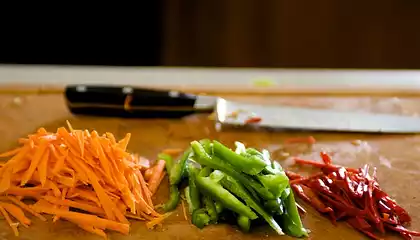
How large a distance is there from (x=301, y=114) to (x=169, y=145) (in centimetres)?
41

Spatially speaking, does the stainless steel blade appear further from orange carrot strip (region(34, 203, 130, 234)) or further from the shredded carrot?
orange carrot strip (region(34, 203, 130, 234))

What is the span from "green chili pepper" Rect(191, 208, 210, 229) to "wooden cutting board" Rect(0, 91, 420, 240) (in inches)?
1.4

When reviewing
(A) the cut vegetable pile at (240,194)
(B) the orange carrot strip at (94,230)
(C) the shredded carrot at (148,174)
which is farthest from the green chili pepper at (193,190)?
(B) the orange carrot strip at (94,230)

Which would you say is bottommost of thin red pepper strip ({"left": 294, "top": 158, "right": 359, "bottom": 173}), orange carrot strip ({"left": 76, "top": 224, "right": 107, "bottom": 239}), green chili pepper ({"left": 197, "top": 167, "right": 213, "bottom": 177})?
orange carrot strip ({"left": 76, "top": 224, "right": 107, "bottom": 239})

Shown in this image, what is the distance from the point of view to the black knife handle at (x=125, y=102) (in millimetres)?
1907

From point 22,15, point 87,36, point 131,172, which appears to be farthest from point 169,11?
point 131,172

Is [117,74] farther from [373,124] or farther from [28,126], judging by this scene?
[373,124]

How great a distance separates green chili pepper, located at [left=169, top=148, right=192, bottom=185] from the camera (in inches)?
63.2

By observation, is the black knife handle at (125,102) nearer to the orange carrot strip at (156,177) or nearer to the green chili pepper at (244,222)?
the orange carrot strip at (156,177)

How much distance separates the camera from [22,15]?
11.1 ft

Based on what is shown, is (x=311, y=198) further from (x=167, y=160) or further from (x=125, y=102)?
(x=125, y=102)

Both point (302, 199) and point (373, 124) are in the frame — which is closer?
point (302, 199)

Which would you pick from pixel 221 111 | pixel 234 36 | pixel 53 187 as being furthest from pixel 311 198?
pixel 234 36

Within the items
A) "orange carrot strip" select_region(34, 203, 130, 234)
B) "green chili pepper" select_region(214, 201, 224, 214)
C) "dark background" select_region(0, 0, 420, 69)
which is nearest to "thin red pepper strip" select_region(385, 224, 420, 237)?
"green chili pepper" select_region(214, 201, 224, 214)
